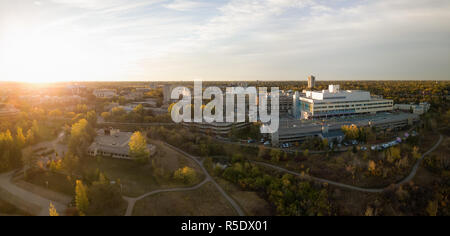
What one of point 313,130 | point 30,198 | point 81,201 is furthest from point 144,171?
point 313,130

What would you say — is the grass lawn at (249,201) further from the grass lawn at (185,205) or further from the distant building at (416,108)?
the distant building at (416,108)

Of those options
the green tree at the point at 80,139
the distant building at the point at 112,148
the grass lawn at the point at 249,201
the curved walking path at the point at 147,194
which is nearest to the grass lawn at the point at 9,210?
the curved walking path at the point at 147,194

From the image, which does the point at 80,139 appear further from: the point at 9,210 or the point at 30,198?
the point at 9,210

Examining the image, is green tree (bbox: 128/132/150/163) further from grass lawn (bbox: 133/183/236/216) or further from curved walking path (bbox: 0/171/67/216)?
curved walking path (bbox: 0/171/67/216)

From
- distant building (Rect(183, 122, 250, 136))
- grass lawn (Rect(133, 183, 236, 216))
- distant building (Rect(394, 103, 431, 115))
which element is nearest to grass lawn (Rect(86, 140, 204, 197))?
grass lawn (Rect(133, 183, 236, 216))

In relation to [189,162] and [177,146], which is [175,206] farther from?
[177,146]

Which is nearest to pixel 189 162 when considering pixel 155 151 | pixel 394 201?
pixel 155 151
